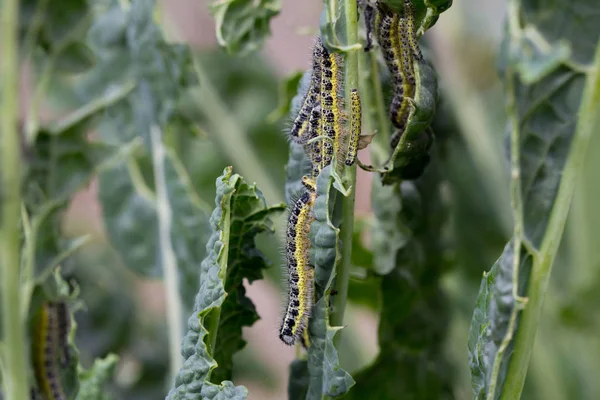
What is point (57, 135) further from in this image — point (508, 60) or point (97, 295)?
point (508, 60)

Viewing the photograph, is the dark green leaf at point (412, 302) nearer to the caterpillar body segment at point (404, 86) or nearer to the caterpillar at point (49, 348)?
the caterpillar body segment at point (404, 86)

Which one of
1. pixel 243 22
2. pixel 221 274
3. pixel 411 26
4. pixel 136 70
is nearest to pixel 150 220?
pixel 136 70

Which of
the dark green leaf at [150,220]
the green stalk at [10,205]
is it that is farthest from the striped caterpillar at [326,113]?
the dark green leaf at [150,220]

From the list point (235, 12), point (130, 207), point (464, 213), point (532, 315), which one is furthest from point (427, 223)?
point (464, 213)

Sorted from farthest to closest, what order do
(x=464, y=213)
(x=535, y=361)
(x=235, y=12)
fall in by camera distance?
(x=464, y=213) → (x=535, y=361) → (x=235, y=12)

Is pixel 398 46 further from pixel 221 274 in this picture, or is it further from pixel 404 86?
pixel 221 274

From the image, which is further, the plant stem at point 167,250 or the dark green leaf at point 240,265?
the plant stem at point 167,250
